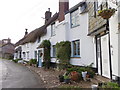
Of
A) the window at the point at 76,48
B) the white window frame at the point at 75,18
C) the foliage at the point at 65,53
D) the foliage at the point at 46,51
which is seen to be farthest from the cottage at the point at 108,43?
the foliage at the point at 46,51

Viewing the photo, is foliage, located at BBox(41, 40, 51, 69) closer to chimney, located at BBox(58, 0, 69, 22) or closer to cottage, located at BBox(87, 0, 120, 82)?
chimney, located at BBox(58, 0, 69, 22)

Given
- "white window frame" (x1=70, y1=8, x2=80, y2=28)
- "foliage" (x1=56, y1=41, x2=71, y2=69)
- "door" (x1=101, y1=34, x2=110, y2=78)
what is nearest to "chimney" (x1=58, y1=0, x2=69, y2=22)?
"white window frame" (x1=70, y1=8, x2=80, y2=28)

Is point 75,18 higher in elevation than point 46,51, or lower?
higher

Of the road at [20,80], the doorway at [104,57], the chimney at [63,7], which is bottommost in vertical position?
the road at [20,80]

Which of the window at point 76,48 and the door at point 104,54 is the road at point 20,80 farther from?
the window at point 76,48

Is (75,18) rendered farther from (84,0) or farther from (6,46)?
(6,46)

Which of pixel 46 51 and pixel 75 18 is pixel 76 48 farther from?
pixel 46 51

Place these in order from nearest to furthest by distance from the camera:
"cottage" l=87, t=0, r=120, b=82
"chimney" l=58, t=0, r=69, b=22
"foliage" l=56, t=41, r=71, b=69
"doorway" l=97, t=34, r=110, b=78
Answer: "cottage" l=87, t=0, r=120, b=82, "doorway" l=97, t=34, r=110, b=78, "foliage" l=56, t=41, r=71, b=69, "chimney" l=58, t=0, r=69, b=22

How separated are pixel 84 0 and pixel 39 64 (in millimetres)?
13824

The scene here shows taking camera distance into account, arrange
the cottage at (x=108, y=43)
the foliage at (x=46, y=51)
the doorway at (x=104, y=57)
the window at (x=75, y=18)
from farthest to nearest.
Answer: the foliage at (x=46, y=51)
the window at (x=75, y=18)
the doorway at (x=104, y=57)
the cottage at (x=108, y=43)

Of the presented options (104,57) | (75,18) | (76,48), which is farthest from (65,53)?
(104,57)

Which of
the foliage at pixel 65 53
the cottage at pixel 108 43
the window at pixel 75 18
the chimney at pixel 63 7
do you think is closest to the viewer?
the cottage at pixel 108 43

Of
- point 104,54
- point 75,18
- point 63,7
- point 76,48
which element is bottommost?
point 104,54

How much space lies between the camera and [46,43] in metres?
21.5
